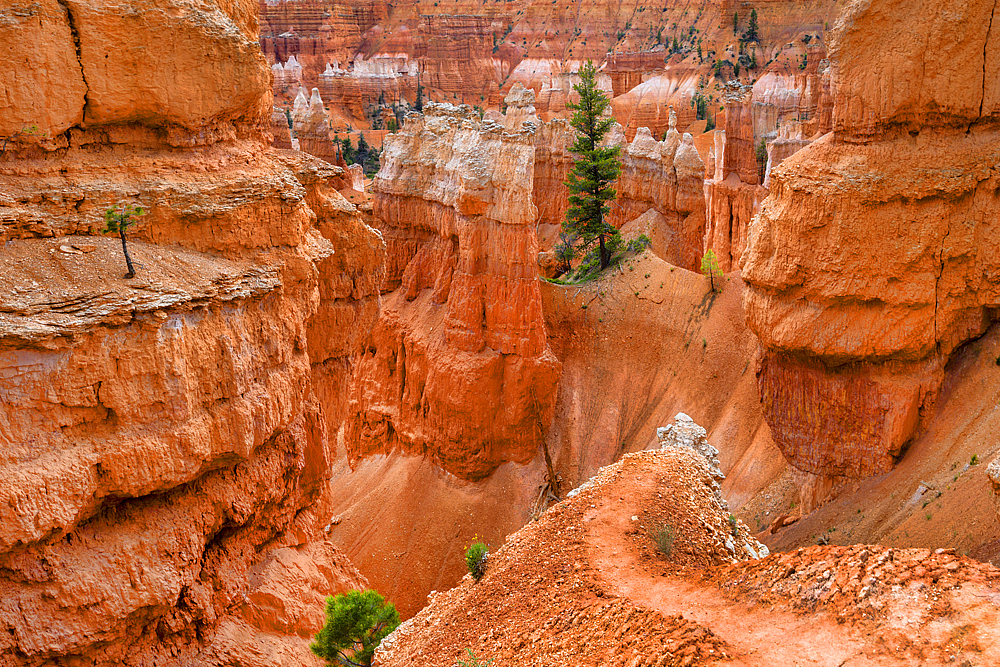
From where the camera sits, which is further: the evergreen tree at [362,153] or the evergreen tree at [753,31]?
the evergreen tree at [753,31]

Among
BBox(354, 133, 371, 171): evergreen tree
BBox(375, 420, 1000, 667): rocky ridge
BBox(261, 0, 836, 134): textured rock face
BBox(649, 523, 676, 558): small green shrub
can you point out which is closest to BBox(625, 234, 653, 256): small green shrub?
BBox(375, 420, 1000, 667): rocky ridge

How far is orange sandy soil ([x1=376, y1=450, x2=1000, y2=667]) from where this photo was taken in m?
8.32

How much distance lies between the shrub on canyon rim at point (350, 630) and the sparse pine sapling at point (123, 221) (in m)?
5.79

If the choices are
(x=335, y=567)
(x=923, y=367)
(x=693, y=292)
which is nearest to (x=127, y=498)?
(x=335, y=567)

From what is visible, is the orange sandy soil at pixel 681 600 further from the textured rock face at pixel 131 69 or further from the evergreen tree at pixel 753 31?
the evergreen tree at pixel 753 31

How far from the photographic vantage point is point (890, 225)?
56.0 ft

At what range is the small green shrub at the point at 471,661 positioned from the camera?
1040cm

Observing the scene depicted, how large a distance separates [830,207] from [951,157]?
2.64 metres

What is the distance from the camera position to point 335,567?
14.1m

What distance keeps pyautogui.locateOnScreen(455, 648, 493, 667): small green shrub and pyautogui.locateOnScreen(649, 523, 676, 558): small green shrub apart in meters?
3.39

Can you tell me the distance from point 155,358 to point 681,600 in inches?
300

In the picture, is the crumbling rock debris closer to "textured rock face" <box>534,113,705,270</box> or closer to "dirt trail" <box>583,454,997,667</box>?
"dirt trail" <box>583,454,997,667</box>

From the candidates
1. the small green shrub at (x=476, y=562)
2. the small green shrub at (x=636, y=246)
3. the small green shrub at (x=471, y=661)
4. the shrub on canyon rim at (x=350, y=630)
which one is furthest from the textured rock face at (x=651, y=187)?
the small green shrub at (x=471, y=661)

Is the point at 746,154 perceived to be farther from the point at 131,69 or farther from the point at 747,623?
the point at 131,69
